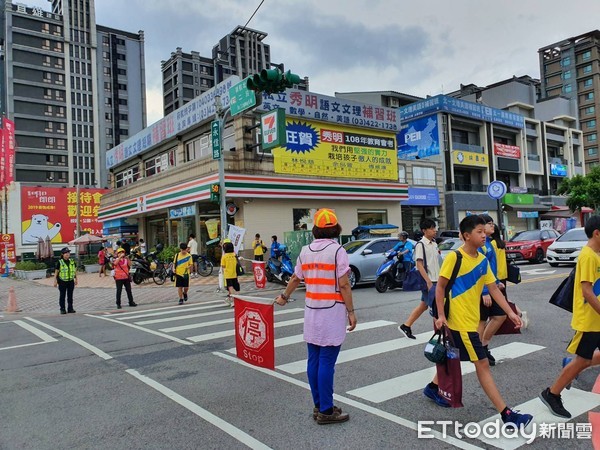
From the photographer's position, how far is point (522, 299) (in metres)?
9.96

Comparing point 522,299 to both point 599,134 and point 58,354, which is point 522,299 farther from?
point 599,134

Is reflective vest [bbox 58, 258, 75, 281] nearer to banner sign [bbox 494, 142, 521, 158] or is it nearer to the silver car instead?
the silver car

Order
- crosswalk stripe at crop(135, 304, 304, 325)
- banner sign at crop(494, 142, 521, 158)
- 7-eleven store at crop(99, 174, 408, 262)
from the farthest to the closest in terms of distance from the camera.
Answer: banner sign at crop(494, 142, 521, 158), 7-eleven store at crop(99, 174, 408, 262), crosswalk stripe at crop(135, 304, 304, 325)

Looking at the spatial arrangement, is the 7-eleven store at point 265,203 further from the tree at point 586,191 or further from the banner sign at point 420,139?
the tree at point 586,191

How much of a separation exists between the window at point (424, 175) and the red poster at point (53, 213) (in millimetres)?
34592

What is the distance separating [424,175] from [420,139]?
5387mm

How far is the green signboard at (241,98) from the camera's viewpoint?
13.6m

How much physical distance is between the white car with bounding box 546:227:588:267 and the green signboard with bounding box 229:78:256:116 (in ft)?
41.2

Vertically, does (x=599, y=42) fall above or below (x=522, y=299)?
above

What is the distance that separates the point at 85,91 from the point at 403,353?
8164 cm

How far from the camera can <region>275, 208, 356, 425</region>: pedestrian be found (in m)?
3.70

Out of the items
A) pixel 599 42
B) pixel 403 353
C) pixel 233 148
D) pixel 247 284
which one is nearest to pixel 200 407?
pixel 403 353

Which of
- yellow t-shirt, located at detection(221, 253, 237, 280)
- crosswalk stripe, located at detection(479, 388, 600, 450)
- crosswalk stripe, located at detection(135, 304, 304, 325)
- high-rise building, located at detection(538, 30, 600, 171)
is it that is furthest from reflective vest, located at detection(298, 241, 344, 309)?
high-rise building, located at detection(538, 30, 600, 171)

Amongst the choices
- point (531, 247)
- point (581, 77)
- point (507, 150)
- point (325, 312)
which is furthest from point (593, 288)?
point (581, 77)
